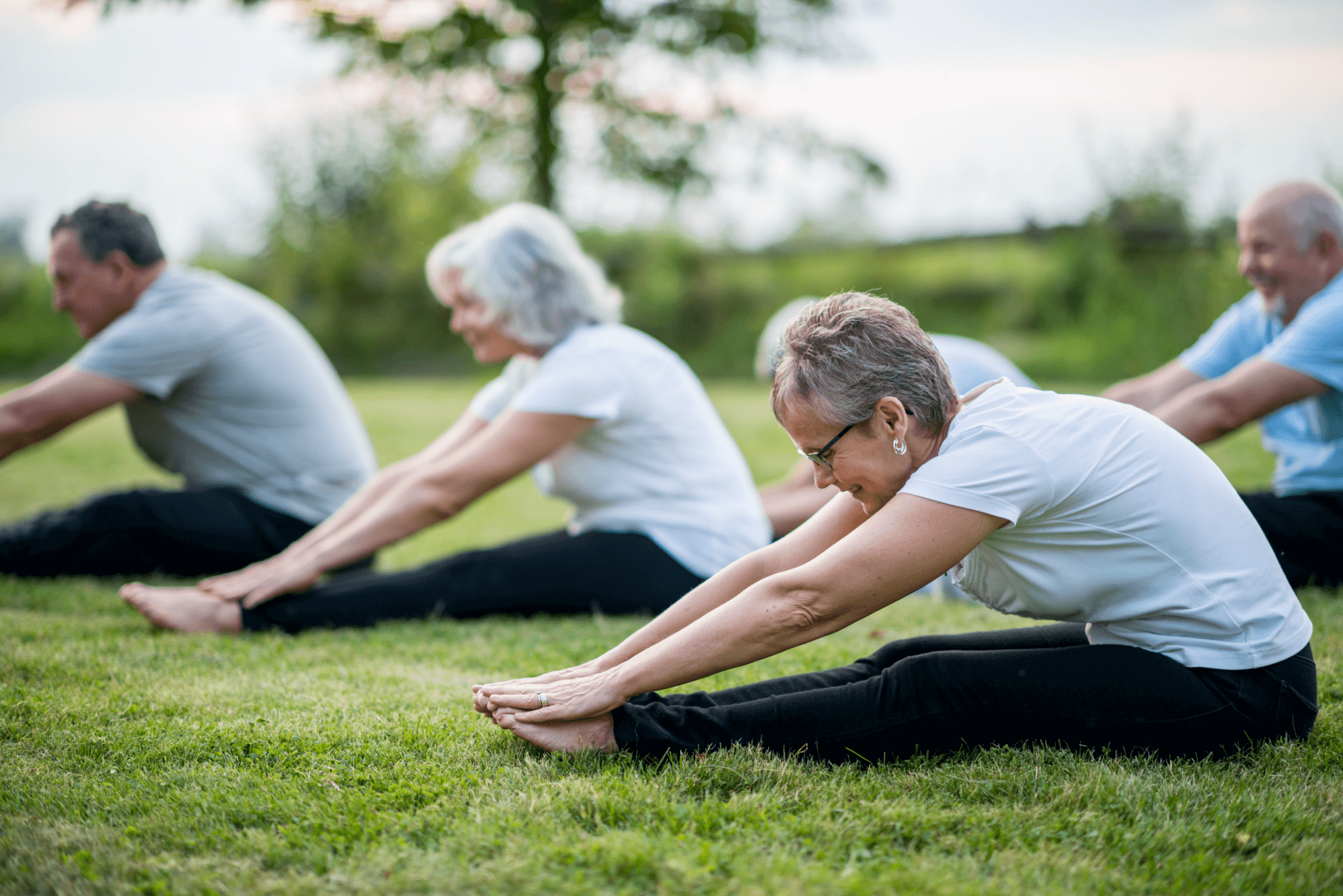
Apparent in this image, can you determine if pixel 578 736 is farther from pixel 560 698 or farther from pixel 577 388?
pixel 577 388

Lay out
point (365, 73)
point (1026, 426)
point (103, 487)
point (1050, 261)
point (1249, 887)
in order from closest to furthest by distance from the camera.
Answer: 1. point (1249, 887)
2. point (1026, 426)
3. point (103, 487)
4. point (1050, 261)
5. point (365, 73)

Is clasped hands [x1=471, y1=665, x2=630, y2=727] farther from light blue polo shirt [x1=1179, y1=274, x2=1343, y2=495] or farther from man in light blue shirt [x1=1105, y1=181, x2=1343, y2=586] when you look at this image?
light blue polo shirt [x1=1179, y1=274, x2=1343, y2=495]

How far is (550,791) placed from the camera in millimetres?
2043

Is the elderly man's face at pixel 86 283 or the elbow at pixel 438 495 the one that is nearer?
the elbow at pixel 438 495

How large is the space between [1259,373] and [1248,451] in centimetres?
437

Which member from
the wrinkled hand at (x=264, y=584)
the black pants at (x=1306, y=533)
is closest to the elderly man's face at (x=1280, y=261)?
the black pants at (x=1306, y=533)

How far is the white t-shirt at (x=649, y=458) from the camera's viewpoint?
360 centimetres

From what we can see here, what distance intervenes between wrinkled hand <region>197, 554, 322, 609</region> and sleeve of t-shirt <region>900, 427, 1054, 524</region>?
2.41 metres

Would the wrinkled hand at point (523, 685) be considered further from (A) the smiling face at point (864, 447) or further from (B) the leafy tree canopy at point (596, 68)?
(B) the leafy tree canopy at point (596, 68)

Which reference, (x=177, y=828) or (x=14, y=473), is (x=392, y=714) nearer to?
(x=177, y=828)

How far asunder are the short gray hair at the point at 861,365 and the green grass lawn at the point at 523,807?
75 cm

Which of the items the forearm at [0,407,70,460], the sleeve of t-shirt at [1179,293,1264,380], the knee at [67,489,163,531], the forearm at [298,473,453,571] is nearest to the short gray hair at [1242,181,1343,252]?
the sleeve of t-shirt at [1179,293,1264,380]

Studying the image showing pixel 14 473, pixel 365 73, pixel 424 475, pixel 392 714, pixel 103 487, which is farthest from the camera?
pixel 365 73

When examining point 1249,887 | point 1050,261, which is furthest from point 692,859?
point 1050,261
